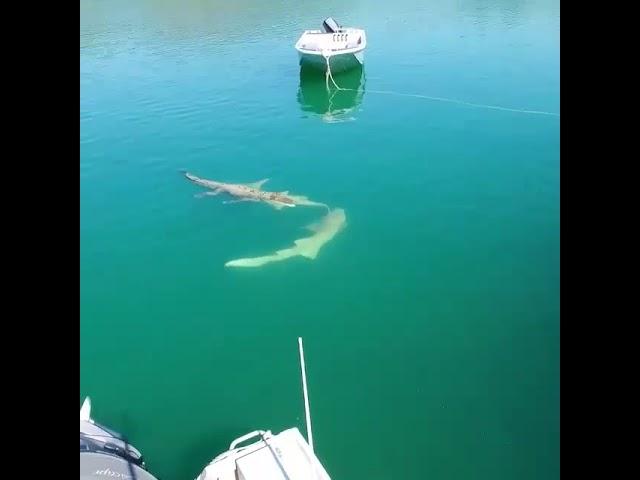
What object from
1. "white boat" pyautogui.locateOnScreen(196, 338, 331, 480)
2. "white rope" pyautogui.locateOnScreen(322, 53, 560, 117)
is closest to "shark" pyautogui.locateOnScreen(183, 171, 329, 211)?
"white boat" pyautogui.locateOnScreen(196, 338, 331, 480)

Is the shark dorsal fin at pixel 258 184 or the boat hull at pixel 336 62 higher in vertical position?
the boat hull at pixel 336 62

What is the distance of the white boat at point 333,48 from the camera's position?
28.4 m

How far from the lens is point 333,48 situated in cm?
2848

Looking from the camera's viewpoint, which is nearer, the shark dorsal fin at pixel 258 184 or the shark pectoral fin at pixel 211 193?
the shark pectoral fin at pixel 211 193

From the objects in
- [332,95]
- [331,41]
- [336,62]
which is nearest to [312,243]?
[332,95]

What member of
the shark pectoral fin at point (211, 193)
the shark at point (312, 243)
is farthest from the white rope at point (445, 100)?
the shark pectoral fin at point (211, 193)

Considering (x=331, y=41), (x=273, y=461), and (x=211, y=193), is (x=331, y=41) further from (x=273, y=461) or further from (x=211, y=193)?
(x=273, y=461)

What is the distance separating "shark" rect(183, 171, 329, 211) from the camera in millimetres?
17156

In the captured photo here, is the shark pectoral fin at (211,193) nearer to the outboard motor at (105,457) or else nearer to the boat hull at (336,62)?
the outboard motor at (105,457)

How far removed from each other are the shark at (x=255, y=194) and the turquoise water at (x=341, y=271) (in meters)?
0.46

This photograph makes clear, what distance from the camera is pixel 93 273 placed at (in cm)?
1470
